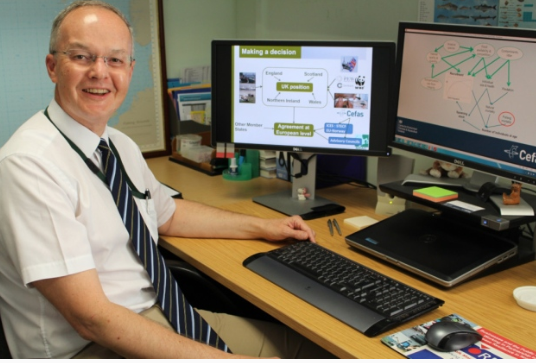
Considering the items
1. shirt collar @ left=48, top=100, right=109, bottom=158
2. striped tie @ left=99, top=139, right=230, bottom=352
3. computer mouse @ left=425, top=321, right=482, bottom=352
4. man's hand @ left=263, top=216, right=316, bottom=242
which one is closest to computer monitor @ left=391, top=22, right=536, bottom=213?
man's hand @ left=263, top=216, right=316, bottom=242

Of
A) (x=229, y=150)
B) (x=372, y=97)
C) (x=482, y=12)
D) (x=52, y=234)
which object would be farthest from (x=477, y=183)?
(x=52, y=234)

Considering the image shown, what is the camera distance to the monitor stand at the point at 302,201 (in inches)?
81.2

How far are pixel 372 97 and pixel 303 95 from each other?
22 cm

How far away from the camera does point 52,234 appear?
1.35 m

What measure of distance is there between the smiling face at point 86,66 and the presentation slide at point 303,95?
606mm

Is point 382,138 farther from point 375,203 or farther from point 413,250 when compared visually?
point 413,250

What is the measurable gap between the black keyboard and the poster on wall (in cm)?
85

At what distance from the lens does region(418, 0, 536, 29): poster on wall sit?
1.81 meters

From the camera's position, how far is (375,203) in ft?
7.09

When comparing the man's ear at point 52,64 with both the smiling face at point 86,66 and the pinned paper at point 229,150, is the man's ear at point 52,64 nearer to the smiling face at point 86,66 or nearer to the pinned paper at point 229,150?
the smiling face at point 86,66

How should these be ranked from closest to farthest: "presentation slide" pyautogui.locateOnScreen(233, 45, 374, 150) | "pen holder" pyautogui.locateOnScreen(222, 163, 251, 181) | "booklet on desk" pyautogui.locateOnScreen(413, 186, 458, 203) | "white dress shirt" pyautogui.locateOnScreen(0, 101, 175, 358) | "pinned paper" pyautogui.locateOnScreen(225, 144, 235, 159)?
"white dress shirt" pyautogui.locateOnScreen(0, 101, 175, 358) → "booklet on desk" pyautogui.locateOnScreen(413, 186, 458, 203) → "presentation slide" pyautogui.locateOnScreen(233, 45, 374, 150) → "pinned paper" pyautogui.locateOnScreen(225, 144, 235, 159) → "pen holder" pyautogui.locateOnScreen(222, 163, 251, 181)

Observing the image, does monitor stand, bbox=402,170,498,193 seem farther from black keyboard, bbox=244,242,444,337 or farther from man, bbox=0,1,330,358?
man, bbox=0,1,330,358

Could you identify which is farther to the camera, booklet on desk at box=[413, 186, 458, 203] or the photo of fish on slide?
the photo of fish on slide

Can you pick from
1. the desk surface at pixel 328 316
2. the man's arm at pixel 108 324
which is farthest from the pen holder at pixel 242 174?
the man's arm at pixel 108 324
